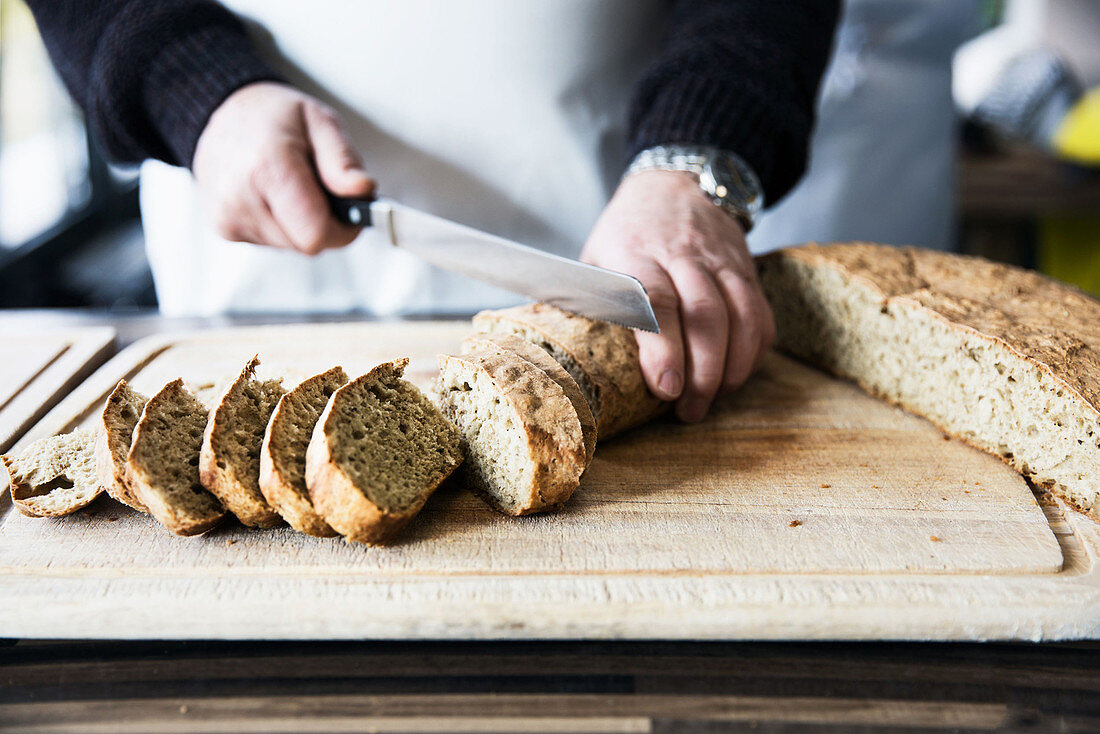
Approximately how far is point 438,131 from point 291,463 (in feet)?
5.41

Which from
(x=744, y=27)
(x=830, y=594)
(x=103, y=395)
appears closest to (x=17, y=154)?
(x=103, y=395)

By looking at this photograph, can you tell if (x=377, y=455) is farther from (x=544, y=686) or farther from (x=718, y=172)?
(x=718, y=172)

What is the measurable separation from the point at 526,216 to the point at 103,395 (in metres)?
1.58

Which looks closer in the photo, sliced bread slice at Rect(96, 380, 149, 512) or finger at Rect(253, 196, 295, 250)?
sliced bread slice at Rect(96, 380, 149, 512)

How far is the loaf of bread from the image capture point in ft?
6.25

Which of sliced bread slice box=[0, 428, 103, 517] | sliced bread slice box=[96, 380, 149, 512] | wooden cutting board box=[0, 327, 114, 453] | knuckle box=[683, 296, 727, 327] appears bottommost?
wooden cutting board box=[0, 327, 114, 453]

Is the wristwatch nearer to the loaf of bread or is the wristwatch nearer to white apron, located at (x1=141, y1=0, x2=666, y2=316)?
the loaf of bread

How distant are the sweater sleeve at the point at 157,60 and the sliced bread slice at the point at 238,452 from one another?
1.19m

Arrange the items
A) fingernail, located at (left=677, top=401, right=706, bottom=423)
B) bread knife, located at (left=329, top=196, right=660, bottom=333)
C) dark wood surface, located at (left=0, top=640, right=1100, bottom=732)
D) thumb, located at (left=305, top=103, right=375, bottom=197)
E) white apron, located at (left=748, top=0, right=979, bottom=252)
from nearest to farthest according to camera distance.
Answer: dark wood surface, located at (left=0, top=640, right=1100, bottom=732), bread knife, located at (left=329, top=196, right=660, bottom=333), fingernail, located at (left=677, top=401, right=706, bottom=423), thumb, located at (left=305, top=103, right=375, bottom=197), white apron, located at (left=748, top=0, right=979, bottom=252)

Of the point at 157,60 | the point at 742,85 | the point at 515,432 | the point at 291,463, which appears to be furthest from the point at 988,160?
the point at 291,463

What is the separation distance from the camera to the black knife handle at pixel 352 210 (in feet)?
7.98

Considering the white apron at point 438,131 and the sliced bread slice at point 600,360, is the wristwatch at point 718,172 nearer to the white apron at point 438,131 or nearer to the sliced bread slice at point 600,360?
the white apron at point 438,131

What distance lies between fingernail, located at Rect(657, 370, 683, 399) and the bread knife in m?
0.12

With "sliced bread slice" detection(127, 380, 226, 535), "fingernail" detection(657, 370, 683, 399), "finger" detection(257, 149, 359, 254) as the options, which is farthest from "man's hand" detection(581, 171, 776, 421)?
"sliced bread slice" detection(127, 380, 226, 535)
